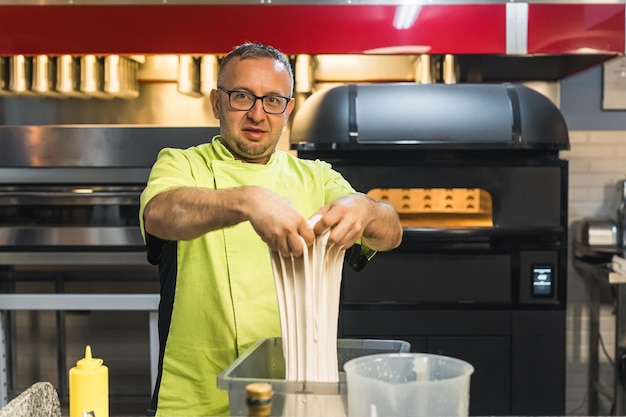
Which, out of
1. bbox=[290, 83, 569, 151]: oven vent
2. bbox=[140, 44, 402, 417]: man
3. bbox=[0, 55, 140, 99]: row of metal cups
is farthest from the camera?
bbox=[0, 55, 140, 99]: row of metal cups

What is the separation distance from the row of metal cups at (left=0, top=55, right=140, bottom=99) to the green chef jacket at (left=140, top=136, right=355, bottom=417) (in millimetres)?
2004

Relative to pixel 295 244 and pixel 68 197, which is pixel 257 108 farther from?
pixel 68 197

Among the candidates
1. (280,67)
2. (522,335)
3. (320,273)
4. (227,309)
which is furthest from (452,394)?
(522,335)

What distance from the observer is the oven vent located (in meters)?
3.34

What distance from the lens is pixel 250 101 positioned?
1794 millimetres

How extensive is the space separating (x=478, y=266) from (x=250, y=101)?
76.1 inches

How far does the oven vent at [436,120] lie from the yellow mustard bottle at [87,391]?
7.12 ft

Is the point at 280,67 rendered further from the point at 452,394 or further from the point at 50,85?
the point at 50,85

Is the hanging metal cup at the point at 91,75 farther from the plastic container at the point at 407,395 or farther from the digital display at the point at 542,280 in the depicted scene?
the plastic container at the point at 407,395

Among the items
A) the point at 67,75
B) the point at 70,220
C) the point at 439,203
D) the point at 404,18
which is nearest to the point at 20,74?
the point at 67,75

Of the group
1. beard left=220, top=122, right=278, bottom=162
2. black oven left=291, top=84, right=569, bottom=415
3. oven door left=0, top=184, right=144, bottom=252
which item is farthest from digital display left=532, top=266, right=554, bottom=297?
beard left=220, top=122, right=278, bottom=162

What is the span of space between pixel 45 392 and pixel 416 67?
300cm

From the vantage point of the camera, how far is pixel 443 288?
3.43 metres

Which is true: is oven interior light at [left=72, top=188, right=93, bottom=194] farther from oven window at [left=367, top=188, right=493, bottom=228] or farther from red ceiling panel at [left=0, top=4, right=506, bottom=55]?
oven window at [left=367, top=188, right=493, bottom=228]
